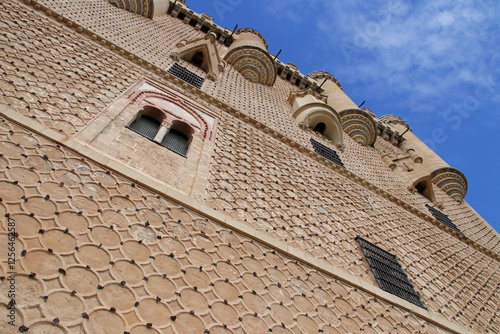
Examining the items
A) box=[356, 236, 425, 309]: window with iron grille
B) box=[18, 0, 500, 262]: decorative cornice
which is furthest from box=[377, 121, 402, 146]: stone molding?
box=[356, 236, 425, 309]: window with iron grille

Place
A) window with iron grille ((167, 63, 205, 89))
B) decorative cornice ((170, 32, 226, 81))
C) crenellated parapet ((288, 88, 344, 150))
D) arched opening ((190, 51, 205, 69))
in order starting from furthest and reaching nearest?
crenellated parapet ((288, 88, 344, 150)) < arched opening ((190, 51, 205, 69)) < decorative cornice ((170, 32, 226, 81)) < window with iron grille ((167, 63, 205, 89))

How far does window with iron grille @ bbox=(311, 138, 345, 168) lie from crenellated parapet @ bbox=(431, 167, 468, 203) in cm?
651

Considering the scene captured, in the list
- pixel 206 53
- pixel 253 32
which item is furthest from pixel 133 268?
pixel 253 32

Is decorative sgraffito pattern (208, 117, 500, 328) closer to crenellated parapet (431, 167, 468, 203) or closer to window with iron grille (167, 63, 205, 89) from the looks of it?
window with iron grille (167, 63, 205, 89)

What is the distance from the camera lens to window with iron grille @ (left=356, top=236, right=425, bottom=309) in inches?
143

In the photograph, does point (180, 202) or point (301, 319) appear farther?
point (180, 202)

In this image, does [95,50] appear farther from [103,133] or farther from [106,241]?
[106,241]

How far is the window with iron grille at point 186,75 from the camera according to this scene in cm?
558

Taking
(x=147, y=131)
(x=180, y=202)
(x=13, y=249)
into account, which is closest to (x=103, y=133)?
(x=147, y=131)

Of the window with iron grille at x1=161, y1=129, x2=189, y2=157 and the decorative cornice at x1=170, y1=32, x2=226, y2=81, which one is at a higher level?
the decorative cornice at x1=170, y1=32, x2=226, y2=81

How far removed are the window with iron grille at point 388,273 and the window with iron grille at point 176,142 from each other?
2298 mm

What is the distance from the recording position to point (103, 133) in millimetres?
3127

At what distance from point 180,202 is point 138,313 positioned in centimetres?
105

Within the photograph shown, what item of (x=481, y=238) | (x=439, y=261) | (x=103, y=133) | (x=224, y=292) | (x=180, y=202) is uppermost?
(x=481, y=238)
